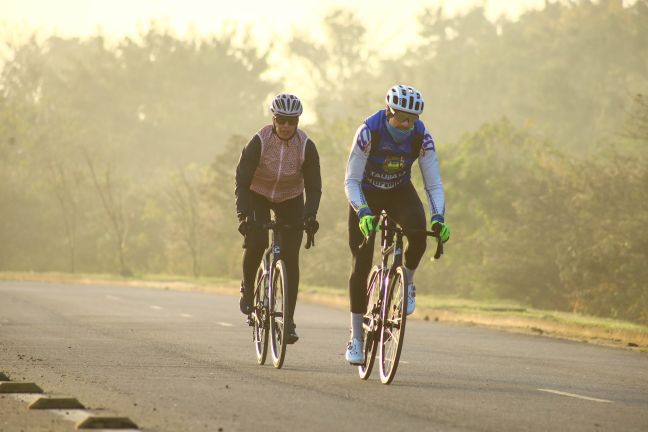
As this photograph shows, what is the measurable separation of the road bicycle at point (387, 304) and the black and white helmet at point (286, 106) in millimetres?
1406

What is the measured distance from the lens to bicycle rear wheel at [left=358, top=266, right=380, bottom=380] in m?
11.5

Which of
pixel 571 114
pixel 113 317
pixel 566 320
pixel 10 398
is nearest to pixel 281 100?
pixel 10 398

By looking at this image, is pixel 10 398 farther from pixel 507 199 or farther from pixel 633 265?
pixel 507 199

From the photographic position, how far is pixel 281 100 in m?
12.5

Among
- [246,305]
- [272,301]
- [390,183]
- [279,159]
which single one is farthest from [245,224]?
[390,183]

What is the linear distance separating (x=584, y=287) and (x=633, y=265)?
2384 mm

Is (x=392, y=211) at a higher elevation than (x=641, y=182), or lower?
lower

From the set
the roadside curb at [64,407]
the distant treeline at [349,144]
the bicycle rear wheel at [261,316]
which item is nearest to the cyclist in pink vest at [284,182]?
the bicycle rear wheel at [261,316]

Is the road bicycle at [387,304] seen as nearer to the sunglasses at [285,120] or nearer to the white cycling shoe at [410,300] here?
the white cycling shoe at [410,300]

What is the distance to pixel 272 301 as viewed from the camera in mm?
13008

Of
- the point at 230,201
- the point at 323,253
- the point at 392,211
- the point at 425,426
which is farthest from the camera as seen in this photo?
the point at 230,201

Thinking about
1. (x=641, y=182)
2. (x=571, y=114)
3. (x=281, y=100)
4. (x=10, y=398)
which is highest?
(x=571, y=114)

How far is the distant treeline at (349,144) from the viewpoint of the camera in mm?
45938

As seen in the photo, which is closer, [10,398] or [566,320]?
[10,398]
